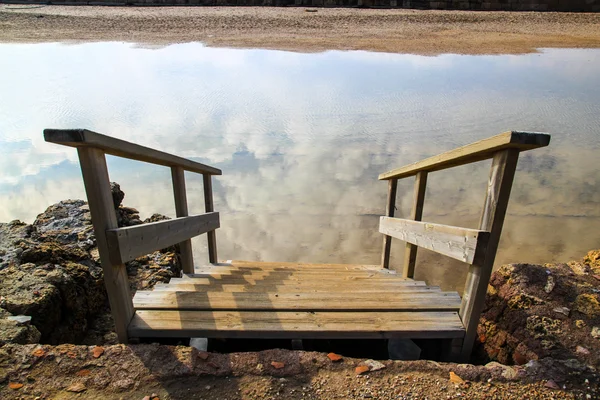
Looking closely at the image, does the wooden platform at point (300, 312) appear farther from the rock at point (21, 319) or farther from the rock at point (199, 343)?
the rock at point (21, 319)

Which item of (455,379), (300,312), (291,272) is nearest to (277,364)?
(300,312)

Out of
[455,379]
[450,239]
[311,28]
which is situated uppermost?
[311,28]

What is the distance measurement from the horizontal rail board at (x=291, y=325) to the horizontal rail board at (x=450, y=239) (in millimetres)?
424

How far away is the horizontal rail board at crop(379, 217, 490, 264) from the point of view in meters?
2.11

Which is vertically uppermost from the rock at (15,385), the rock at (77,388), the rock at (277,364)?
the rock at (15,385)

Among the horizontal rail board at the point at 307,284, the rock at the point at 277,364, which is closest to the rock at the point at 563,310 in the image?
the horizontal rail board at the point at 307,284

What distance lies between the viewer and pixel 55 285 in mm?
2797

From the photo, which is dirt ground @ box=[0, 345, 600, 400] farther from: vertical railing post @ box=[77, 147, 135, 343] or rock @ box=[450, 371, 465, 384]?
vertical railing post @ box=[77, 147, 135, 343]

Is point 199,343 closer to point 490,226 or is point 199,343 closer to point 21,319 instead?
point 21,319

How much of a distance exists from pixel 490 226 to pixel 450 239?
32cm

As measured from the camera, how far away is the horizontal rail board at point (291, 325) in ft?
7.25

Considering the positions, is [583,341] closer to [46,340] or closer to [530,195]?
[46,340]

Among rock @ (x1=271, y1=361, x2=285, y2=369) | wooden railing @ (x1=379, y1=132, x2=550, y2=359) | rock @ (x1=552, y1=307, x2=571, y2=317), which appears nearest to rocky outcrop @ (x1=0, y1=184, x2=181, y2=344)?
rock @ (x1=271, y1=361, x2=285, y2=369)

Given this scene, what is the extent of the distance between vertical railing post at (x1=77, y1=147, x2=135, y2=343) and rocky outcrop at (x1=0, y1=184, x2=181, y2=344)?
579 mm
